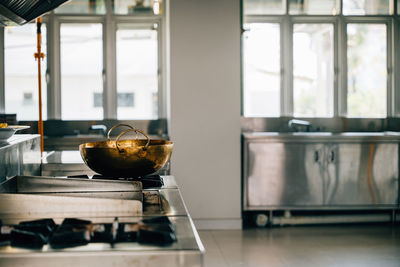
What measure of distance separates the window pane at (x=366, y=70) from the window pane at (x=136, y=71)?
8.04 feet

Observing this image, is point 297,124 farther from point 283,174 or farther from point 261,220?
point 261,220

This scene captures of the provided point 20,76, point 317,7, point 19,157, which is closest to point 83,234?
point 19,157

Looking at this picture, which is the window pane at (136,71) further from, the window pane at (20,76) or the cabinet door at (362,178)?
the cabinet door at (362,178)

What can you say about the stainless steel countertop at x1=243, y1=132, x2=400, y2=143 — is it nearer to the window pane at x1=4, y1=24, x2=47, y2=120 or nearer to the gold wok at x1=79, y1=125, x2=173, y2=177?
the window pane at x1=4, y1=24, x2=47, y2=120

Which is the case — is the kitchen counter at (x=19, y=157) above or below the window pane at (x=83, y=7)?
below

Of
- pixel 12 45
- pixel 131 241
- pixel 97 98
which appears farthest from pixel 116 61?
pixel 131 241

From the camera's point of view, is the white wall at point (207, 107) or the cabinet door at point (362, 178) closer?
the white wall at point (207, 107)

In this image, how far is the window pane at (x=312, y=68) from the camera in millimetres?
5898

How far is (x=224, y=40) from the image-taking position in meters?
5.05

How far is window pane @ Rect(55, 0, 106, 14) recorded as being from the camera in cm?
577

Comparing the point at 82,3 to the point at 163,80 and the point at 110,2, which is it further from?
the point at 163,80

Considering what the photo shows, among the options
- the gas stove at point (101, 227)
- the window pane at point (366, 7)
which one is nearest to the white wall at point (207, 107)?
the window pane at point (366, 7)

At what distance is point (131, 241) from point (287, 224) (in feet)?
14.2

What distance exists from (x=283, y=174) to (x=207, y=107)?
3.58ft
